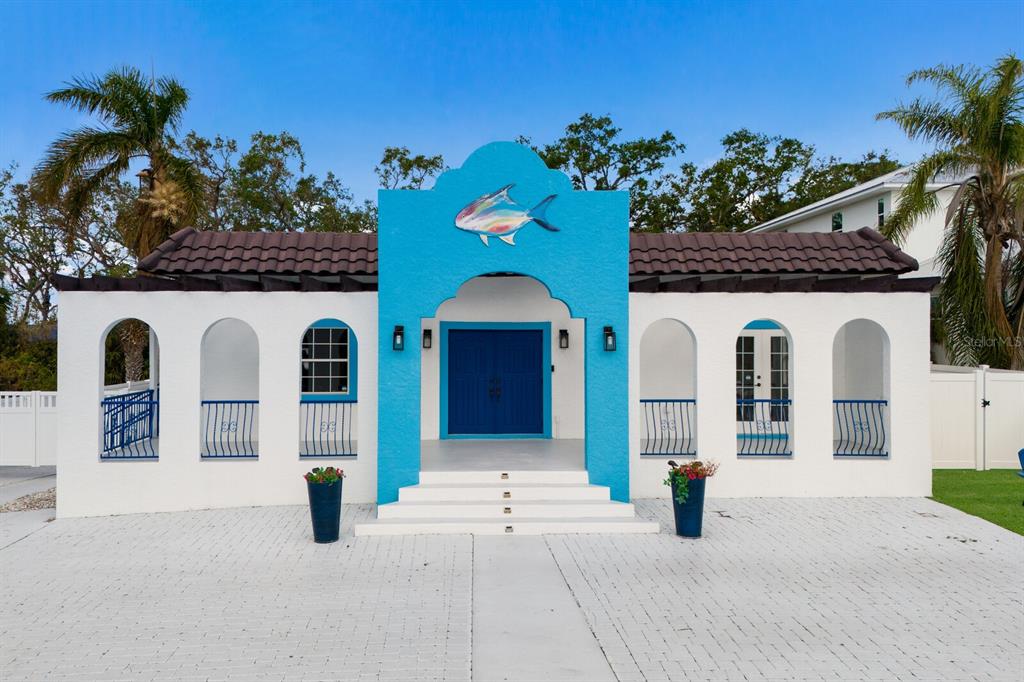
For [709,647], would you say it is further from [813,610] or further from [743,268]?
[743,268]

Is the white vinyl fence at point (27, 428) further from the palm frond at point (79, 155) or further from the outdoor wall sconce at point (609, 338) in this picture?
the outdoor wall sconce at point (609, 338)

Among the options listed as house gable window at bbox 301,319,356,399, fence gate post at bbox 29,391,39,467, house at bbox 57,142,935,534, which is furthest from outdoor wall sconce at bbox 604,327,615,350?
fence gate post at bbox 29,391,39,467

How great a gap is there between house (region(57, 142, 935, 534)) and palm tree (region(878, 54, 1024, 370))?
3.72 meters

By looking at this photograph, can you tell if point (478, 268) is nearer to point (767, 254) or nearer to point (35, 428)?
point (767, 254)

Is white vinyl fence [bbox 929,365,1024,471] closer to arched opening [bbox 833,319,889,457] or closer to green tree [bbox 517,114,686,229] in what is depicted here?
arched opening [bbox 833,319,889,457]

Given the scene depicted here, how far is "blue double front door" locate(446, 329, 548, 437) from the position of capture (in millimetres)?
13844

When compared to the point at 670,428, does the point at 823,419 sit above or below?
above

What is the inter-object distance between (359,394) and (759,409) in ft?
27.7

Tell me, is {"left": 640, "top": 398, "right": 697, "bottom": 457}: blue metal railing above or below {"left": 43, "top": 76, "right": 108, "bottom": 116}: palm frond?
below

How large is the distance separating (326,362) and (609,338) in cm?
660

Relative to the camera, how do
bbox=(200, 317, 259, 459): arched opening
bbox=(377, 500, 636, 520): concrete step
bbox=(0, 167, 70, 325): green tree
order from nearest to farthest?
bbox=(377, 500, 636, 520): concrete step, bbox=(200, 317, 259, 459): arched opening, bbox=(0, 167, 70, 325): green tree

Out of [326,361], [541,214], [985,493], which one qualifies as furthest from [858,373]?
[326,361]

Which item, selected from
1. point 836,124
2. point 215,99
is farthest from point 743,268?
point 215,99

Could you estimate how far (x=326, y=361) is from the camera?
14125mm
